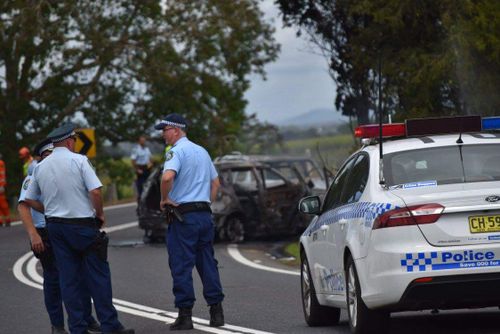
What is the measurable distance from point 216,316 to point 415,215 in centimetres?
322

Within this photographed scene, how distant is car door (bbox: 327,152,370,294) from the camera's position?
10.7m

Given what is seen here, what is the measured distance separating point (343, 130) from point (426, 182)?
15.2 m

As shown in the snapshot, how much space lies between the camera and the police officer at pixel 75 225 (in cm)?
1153

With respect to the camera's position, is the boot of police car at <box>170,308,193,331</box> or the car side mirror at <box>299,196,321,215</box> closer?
the car side mirror at <box>299,196,321,215</box>

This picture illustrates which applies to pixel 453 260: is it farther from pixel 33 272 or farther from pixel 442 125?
pixel 33 272

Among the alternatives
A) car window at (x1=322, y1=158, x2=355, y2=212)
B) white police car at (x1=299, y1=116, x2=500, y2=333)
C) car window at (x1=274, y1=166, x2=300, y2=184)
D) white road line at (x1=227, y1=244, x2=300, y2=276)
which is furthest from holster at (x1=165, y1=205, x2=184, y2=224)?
car window at (x1=274, y1=166, x2=300, y2=184)

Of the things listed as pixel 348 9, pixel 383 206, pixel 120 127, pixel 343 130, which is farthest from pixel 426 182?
pixel 120 127

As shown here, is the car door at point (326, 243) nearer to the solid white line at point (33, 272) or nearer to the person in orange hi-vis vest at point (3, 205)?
the solid white line at point (33, 272)

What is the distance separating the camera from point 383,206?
10094 millimetres

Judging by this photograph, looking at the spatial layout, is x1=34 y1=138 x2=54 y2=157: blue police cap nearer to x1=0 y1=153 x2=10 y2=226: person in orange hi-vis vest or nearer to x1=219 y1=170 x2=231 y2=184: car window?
x1=219 y1=170 x2=231 y2=184: car window

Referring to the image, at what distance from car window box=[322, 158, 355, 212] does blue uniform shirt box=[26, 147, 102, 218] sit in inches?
74.6

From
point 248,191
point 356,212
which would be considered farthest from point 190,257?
point 248,191

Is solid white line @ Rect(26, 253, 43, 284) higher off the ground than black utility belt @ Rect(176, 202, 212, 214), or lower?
lower

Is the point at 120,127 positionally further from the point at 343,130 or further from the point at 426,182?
the point at 426,182
